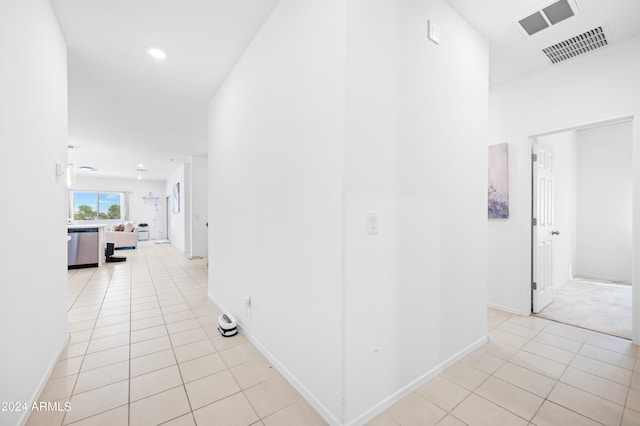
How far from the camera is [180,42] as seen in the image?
8.59 ft

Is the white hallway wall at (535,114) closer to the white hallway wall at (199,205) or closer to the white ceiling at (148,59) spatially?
the white ceiling at (148,59)

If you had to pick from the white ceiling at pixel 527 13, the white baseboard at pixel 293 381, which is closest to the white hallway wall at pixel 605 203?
the white ceiling at pixel 527 13

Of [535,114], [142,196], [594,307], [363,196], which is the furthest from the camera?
[142,196]

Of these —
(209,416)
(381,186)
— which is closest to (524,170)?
(381,186)

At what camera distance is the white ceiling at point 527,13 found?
2160 mm

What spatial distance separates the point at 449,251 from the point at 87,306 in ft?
14.4

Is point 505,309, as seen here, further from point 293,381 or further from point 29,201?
point 29,201

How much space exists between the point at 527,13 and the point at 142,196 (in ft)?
45.1

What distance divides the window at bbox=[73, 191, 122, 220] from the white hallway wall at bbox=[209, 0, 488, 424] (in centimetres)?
1213

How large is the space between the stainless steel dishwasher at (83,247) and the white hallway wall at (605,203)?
10.00 m

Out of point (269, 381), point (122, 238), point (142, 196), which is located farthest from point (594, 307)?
point (142, 196)

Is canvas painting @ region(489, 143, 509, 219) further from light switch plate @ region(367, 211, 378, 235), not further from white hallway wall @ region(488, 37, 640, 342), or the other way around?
light switch plate @ region(367, 211, 378, 235)

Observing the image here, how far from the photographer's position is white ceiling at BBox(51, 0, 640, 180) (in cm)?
219

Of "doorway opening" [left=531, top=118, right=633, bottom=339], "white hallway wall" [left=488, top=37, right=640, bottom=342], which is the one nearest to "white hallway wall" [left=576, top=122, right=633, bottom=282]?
"doorway opening" [left=531, top=118, right=633, bottom=339]
